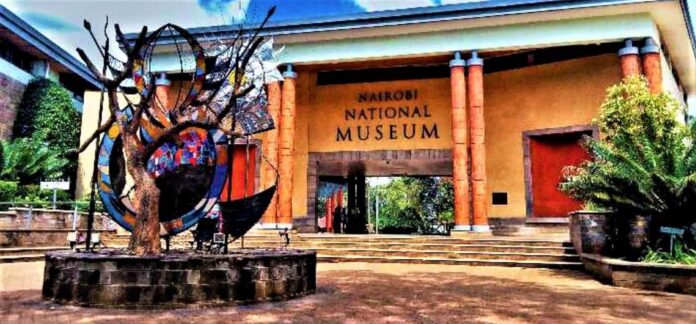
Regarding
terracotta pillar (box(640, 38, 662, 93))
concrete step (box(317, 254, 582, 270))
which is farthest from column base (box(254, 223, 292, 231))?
terracotta pillar (box(640, 38, 662, 93))

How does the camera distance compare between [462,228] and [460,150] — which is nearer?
[462,228]

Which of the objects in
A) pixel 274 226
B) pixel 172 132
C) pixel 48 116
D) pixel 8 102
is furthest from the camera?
pixel 48 116

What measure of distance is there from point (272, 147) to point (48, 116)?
1655cm

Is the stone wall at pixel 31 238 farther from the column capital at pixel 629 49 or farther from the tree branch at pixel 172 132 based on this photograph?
the column capital at pixel 629 49

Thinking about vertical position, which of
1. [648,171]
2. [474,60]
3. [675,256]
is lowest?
[675,256]

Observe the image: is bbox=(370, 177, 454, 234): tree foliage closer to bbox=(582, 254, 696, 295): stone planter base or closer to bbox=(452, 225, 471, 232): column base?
bbox=(452, 225, 471, 232): column base

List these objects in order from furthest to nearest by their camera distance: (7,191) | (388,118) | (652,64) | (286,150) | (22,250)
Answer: (388,118)
(7,191)
(286,150)
(652,64)
(22,250)

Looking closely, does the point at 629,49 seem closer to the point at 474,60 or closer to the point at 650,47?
the point at 650,47

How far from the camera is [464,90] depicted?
1839cm

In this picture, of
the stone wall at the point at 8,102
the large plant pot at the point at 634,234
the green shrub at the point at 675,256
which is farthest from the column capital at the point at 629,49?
the stone wall at the point at 8,102

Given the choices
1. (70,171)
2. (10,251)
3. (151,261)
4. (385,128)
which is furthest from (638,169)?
(70,171)

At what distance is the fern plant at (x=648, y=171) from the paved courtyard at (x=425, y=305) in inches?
73.0

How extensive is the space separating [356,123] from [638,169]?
1349 cm

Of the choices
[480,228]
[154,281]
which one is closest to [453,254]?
[480,228]
